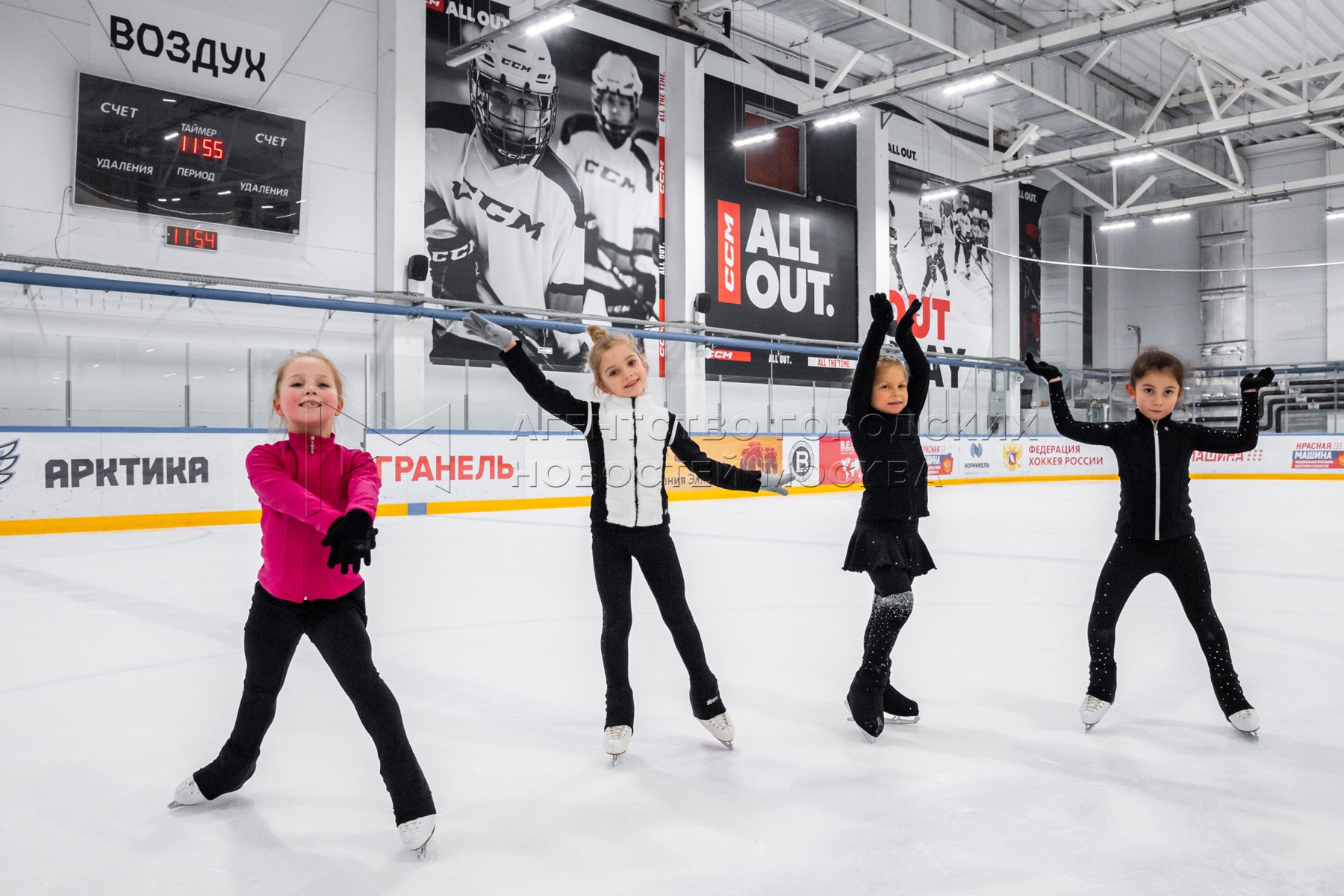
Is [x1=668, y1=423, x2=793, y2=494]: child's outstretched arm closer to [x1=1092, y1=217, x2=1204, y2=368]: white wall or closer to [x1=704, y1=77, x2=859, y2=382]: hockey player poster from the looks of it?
[x1=704, y1=77, x2=859, y2=382]: hockey player poster

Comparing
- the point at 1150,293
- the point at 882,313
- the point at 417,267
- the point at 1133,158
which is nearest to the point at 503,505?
the point at 417,267

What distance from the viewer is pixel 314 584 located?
2018 millimetres

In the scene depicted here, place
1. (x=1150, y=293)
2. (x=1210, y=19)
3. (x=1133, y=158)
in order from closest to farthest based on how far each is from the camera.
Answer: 1. (x=1210, y=19)
2. (x=1133, y=158)
3. (x=1150, y=293)

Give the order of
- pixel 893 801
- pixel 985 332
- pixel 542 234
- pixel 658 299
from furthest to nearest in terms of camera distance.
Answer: pixel 985 332 < pixel 658 299 < pixel 542 234 < pixel 893 801

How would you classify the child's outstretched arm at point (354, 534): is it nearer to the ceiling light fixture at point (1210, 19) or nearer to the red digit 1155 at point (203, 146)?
the red digit 1155 at point (203, 146)

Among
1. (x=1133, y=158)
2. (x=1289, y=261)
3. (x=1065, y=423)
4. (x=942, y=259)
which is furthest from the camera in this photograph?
(x=1289, y=261)

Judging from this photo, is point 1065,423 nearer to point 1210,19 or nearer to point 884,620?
point 884,620

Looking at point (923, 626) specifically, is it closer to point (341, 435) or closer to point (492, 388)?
point (341, 435)

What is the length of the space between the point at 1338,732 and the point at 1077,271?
2388 centimetres

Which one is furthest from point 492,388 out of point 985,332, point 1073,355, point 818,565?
point 1073,355

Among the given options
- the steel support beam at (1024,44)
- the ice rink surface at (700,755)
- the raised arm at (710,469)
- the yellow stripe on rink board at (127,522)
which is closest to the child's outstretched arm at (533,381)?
the raised arm at (710,469)

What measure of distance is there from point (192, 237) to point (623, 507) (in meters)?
11.1

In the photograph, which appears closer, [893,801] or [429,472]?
[893,801]

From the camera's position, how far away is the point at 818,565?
6375 millimetres
